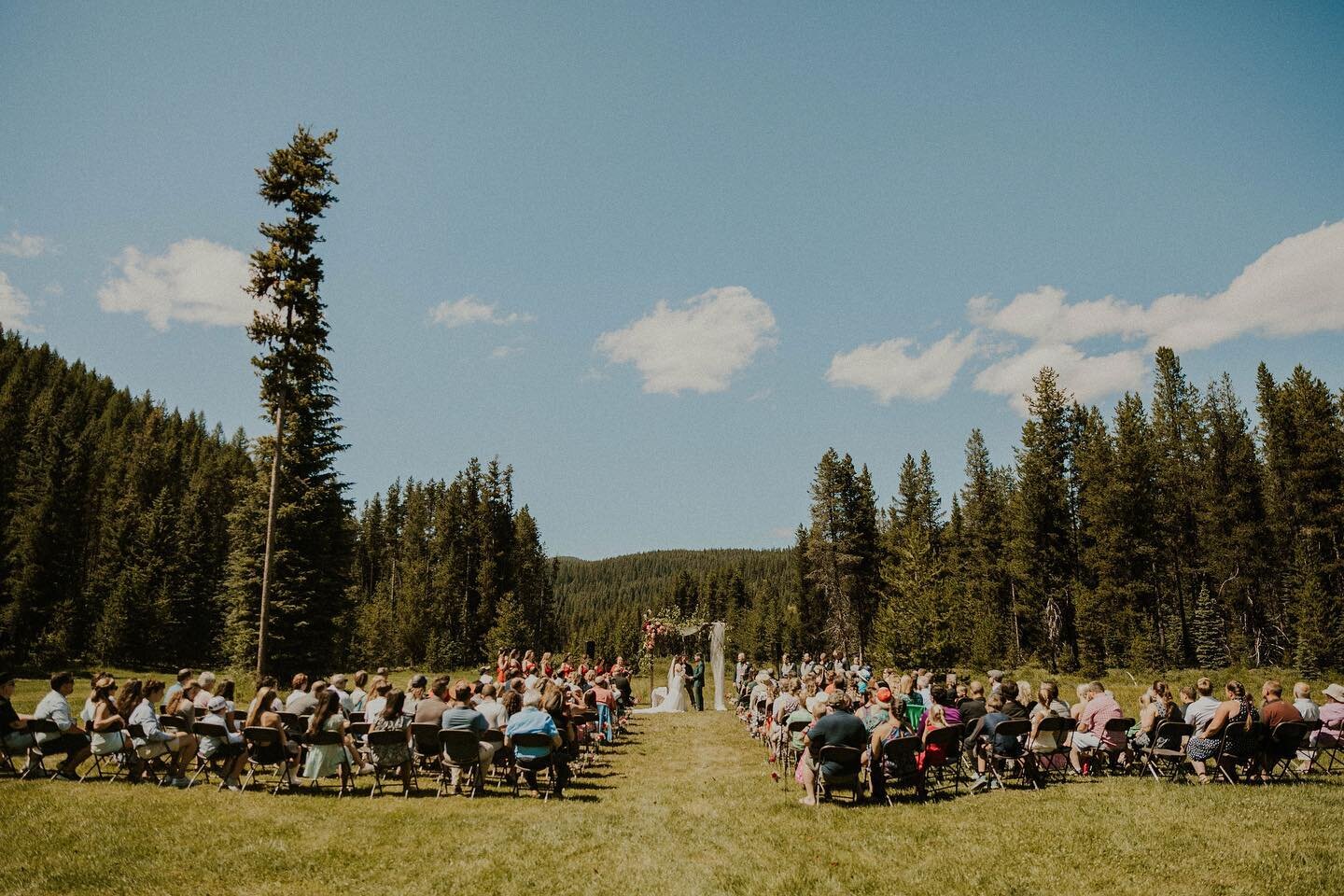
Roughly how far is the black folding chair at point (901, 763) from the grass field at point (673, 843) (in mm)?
418

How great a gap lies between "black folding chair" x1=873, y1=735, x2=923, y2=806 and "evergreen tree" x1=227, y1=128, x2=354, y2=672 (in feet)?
50.0

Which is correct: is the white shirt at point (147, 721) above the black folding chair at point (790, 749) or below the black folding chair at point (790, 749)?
above

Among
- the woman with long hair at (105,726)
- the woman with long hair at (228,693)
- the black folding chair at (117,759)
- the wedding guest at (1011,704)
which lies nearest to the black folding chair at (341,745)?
the woman with long hair at (228,693)

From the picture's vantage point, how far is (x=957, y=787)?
382 inches

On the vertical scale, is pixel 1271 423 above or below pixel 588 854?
above

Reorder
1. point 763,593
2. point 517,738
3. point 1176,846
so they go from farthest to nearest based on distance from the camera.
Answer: point 763,593 < point 517,738 < point 1176,846

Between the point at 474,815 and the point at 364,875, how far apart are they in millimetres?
2087

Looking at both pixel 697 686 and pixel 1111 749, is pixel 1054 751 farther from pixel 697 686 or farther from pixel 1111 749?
pixel 697 686

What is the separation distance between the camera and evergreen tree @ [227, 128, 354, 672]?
1839 centimetres

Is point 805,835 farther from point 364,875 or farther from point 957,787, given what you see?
point 364,875

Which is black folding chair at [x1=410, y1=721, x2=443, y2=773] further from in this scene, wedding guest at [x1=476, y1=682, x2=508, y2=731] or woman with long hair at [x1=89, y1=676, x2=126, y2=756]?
woman with long hair at [x1=89, y1=676, x2=126, y2=756]

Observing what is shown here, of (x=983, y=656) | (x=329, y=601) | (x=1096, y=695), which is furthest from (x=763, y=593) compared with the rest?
(x=1096, y=695)

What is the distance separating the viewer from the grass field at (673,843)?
577 centimetres

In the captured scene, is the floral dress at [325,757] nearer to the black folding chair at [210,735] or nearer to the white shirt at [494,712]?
the black folding chair at [210,735]
